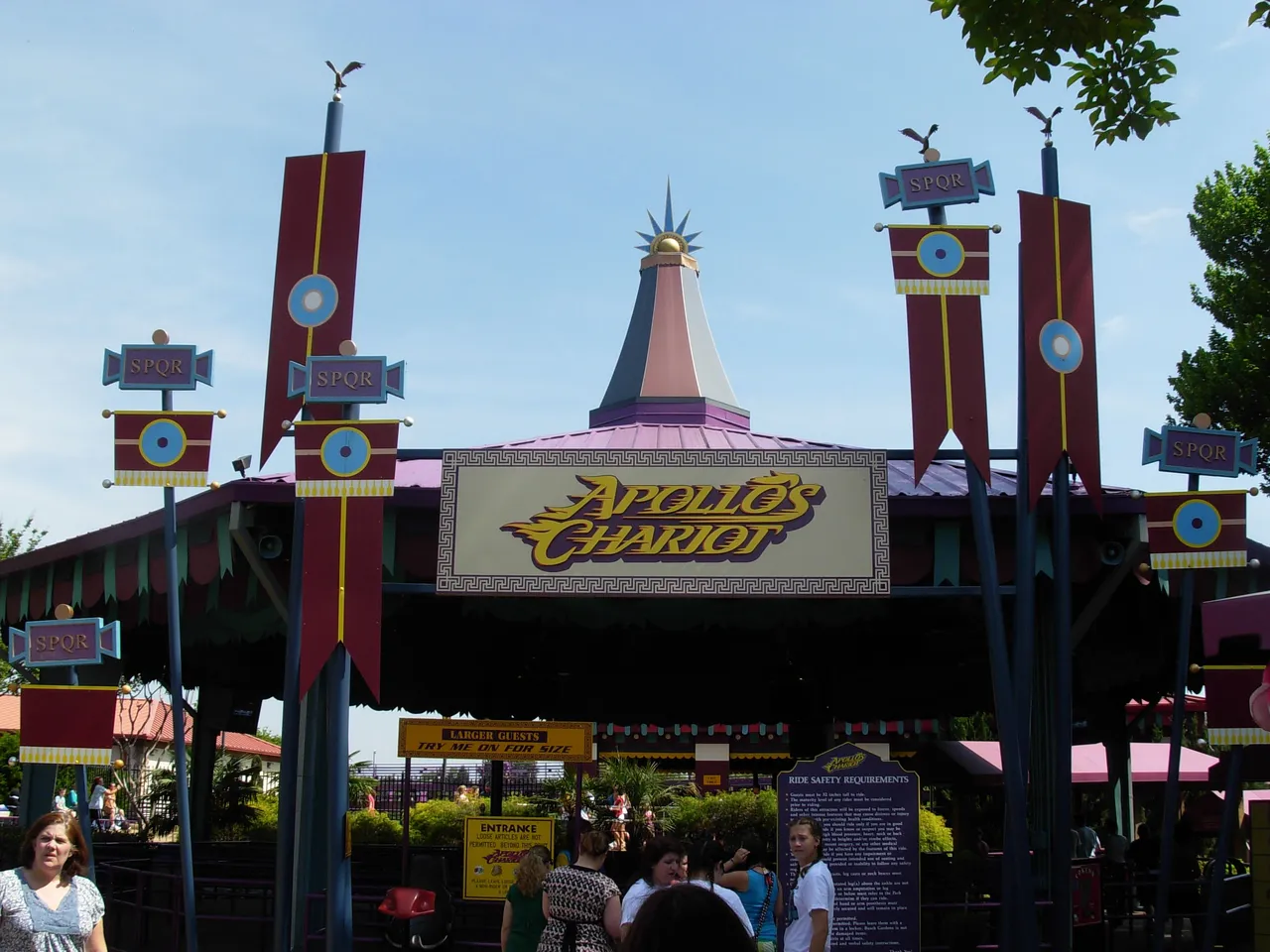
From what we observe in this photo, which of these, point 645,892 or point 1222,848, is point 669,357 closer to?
point 1222,848

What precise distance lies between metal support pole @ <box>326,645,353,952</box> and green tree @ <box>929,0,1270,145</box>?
7.13m

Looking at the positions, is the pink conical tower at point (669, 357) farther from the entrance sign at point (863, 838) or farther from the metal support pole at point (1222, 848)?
the metal support pole at point (1222, 848)

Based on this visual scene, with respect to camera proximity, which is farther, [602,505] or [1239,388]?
[1239,388]

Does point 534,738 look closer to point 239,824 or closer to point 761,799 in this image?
point 761,799

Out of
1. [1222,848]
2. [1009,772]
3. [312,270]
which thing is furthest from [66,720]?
[1222,848]

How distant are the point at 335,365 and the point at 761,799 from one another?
34.8 ft

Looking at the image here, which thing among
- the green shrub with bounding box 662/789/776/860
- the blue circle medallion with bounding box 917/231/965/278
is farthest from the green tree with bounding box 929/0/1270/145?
the green shrub with bounding box 662/789/776/860

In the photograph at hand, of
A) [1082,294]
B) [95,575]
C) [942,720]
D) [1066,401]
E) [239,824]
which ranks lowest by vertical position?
[239,824]

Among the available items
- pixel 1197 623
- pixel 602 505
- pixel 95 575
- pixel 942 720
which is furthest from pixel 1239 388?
pixel 95 575

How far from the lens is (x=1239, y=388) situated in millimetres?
23766

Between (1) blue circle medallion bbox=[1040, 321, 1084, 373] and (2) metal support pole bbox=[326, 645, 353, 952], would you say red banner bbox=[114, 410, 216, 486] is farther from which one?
(1) blue circle medallion bbox=[1040, 321, 1084, 373]

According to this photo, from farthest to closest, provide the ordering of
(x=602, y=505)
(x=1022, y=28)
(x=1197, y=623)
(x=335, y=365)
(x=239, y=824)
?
(x=239, y=824)
(x=1197, y=623)
(x=602, y=505)
(x=335, y=365)
(x=1022, y=28)

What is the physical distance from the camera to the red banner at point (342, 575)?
1141 cm

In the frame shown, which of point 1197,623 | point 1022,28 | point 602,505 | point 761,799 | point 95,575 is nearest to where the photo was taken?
point 1022,28
